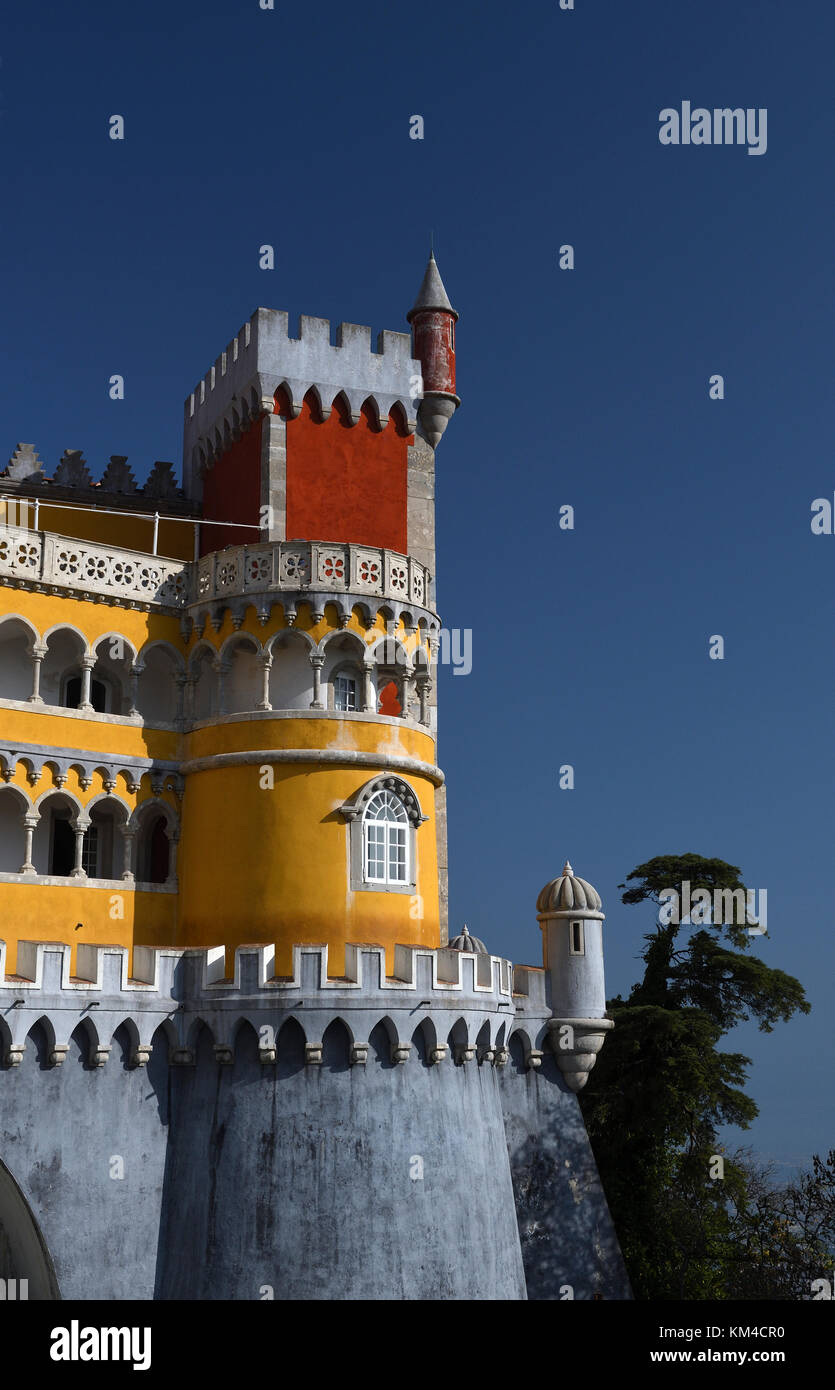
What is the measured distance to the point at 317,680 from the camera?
32.7 metres

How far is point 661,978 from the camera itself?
41.9 metres

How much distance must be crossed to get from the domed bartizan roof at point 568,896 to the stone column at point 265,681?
8335mm

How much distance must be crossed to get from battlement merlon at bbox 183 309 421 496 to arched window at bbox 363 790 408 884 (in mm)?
10588

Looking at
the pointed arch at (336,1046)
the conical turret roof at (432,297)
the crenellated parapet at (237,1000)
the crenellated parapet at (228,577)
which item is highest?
the conical turret roof at (432,297)

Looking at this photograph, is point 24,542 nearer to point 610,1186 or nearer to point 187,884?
point 187,884

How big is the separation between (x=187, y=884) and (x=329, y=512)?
10059mm

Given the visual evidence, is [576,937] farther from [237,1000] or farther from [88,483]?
[88,483]

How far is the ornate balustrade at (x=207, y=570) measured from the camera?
3225 centimetres

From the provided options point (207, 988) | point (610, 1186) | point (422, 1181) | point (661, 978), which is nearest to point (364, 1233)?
point (422, 1181)

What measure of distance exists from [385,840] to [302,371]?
12.4 m

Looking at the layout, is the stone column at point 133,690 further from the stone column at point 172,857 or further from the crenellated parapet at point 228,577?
the stone column at point 172,857

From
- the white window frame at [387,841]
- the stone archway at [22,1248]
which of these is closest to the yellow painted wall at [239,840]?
the white window frame at [387,841]

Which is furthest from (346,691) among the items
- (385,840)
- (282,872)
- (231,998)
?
(231,998)

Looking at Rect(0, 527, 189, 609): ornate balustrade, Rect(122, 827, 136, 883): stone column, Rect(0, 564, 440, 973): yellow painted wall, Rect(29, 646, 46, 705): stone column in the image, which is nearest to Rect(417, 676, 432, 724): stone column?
Rect(0, 564, 440, 973): yellow painted wall
